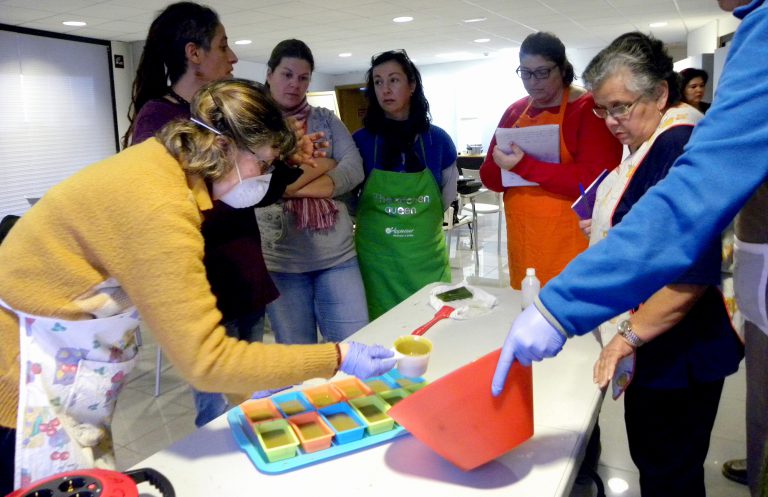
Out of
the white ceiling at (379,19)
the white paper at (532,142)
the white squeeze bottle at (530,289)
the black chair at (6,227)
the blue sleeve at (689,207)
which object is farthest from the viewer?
the white ceiling at (379,19)

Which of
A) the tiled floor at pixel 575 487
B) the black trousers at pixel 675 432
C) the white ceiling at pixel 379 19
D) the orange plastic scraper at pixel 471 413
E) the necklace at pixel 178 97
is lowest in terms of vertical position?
the tiled floor at pixel 575 487

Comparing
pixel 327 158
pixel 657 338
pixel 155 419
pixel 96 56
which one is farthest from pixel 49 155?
pixel 657 338

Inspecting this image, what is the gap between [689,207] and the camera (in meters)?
0.85

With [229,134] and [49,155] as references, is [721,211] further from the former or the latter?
[49,155]

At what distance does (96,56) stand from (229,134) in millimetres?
7196

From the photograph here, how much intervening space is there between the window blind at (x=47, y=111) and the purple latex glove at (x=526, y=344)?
271 inches

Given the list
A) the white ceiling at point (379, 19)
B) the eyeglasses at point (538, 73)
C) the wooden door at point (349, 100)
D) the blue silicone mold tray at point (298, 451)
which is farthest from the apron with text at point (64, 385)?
the wooden door at point (349, 100)

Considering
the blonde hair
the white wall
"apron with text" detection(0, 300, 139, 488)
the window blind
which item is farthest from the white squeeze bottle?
the white wall

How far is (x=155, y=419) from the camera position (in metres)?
2.84

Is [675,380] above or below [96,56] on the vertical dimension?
below

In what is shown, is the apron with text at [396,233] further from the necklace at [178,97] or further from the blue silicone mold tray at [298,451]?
the blue silicone mold tray at [298,451]

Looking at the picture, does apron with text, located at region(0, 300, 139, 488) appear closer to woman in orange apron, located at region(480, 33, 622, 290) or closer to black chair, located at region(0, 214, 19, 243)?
black chair, located at region(0, 214, 19, 243)

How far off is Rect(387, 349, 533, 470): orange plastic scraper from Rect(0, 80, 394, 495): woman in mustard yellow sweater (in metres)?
A: 0.23

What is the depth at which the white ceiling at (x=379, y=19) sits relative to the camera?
18.4 feet
